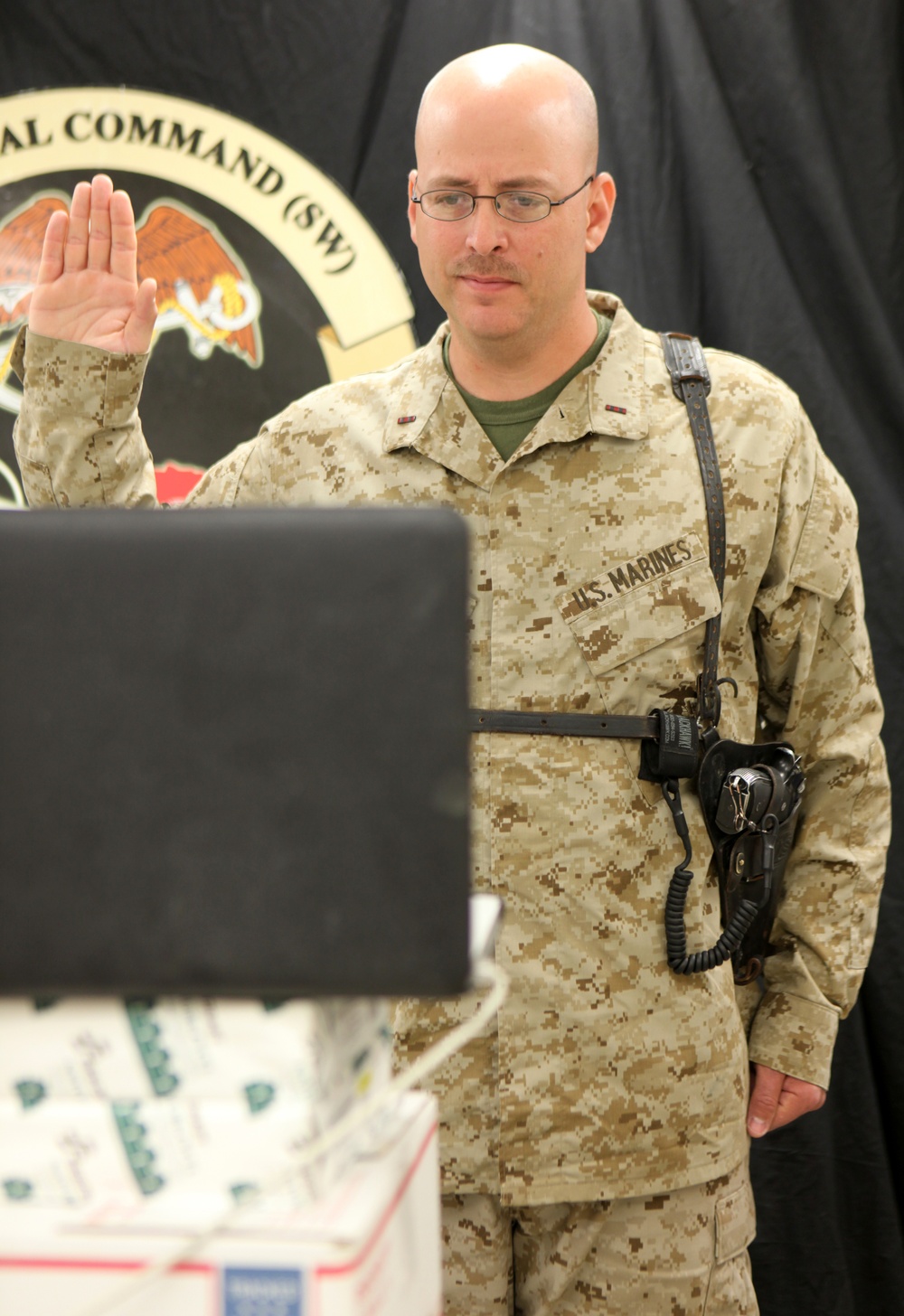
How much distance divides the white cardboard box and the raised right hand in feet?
2.49

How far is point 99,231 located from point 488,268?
41cm

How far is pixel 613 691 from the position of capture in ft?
4.41

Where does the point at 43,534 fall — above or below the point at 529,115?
below

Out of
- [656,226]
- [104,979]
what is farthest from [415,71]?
[104,979]

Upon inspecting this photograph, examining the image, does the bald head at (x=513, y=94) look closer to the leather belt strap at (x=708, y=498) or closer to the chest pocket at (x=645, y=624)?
the leather belt strap at (x=708, y=498)

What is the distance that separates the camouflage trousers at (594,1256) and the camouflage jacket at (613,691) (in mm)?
38

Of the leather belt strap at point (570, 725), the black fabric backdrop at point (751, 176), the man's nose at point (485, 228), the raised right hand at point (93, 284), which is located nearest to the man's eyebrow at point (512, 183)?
the man's nose at point (485, 228)

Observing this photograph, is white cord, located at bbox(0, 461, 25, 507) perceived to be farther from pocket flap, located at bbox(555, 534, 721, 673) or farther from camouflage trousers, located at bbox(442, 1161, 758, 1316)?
camouflage trousers, located at bbox(442, 1161, 758, 1316)

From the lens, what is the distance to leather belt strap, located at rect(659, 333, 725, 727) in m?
1.37

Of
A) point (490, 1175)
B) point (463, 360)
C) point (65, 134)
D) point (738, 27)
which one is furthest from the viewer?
point (65, 134)

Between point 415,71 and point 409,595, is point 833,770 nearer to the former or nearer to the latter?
point 409,595

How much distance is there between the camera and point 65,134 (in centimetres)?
207

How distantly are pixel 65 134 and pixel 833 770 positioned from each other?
154 centimetres

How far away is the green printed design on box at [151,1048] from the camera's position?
0.58 metres
